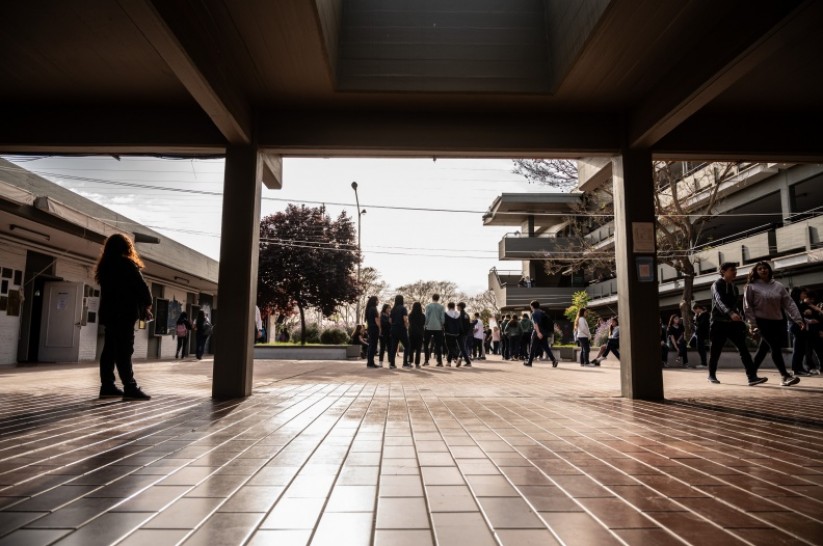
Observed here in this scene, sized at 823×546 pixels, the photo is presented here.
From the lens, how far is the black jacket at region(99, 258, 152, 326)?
5.66m

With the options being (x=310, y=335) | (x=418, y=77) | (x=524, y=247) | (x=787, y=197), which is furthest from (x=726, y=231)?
(x=418, y=77)

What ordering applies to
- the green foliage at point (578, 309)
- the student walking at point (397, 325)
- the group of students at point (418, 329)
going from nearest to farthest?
the group of students at point (418, 329) → the student walking at point (397, 325) → the green foliage at point (578, 309)

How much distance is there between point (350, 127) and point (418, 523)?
5.22 metres

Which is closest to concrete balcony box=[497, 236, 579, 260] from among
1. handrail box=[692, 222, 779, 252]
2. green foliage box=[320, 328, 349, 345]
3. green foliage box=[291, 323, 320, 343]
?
handrail box=[692, 222, 779, 252]

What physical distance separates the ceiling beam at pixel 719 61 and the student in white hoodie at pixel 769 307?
2969 millimetres

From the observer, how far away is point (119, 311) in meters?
5.67

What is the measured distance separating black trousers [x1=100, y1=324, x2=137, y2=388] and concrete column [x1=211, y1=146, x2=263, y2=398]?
889 mm

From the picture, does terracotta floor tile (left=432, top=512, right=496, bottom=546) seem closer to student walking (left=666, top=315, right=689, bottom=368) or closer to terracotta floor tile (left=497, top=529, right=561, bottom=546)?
terracotta floor tile (left=497, top=529, right=561, bottom=546)

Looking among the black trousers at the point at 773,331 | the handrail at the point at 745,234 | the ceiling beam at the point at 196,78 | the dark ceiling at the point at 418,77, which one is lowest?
the black trousers at the point at 773,331

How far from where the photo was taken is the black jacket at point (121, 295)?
566 cm

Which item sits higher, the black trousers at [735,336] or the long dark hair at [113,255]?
the long dark hair at [113,255]

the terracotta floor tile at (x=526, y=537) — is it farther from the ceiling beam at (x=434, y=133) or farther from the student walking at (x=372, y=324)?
the student walking at (x=372, y=324)

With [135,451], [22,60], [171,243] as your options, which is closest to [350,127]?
[22,60]

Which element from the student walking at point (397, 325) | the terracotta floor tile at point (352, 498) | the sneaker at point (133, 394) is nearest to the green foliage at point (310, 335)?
the student walking at point (397, 325)
